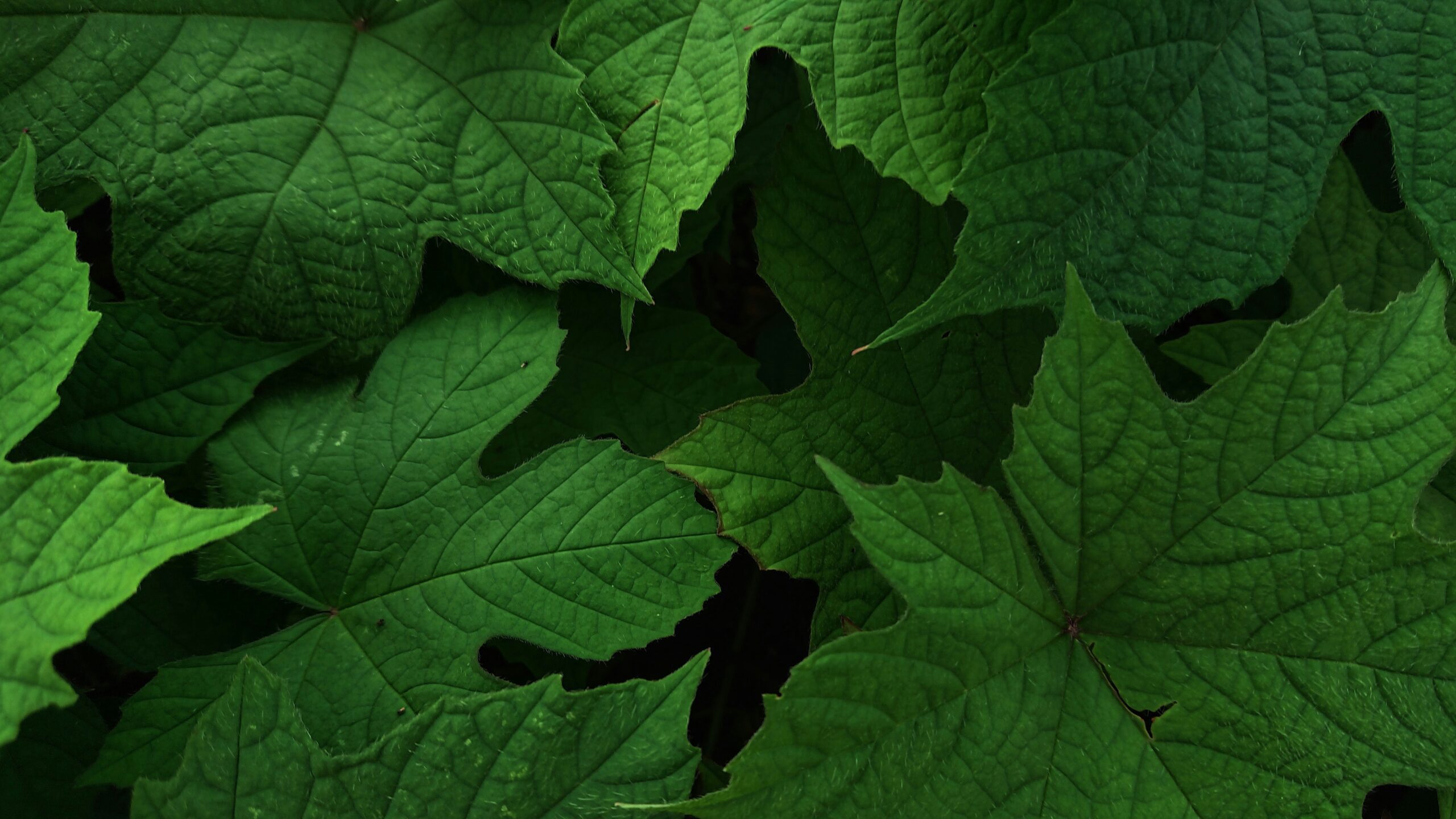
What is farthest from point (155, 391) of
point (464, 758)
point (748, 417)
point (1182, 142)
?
point (1182, 142)

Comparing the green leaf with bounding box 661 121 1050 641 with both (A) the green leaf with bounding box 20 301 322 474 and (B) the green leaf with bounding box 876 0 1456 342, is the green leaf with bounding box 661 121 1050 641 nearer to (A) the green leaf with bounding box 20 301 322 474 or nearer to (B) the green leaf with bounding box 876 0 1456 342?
(B) the green leaf with bounding box 876 0 1456 342

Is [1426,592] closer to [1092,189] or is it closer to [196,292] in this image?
[1092,189]

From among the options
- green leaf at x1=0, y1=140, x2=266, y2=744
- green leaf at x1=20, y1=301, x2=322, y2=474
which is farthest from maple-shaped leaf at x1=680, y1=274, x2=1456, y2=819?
green leaf at x1=20, y1=301, x2=322, y2=474

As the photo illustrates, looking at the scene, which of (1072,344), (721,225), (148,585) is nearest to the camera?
(1072,344)

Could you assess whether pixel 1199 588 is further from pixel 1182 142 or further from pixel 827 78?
pixel 827 78

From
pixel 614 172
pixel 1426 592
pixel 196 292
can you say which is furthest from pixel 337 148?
pixel 1426 592

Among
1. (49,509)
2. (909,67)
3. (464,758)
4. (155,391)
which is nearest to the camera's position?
(49,509)
